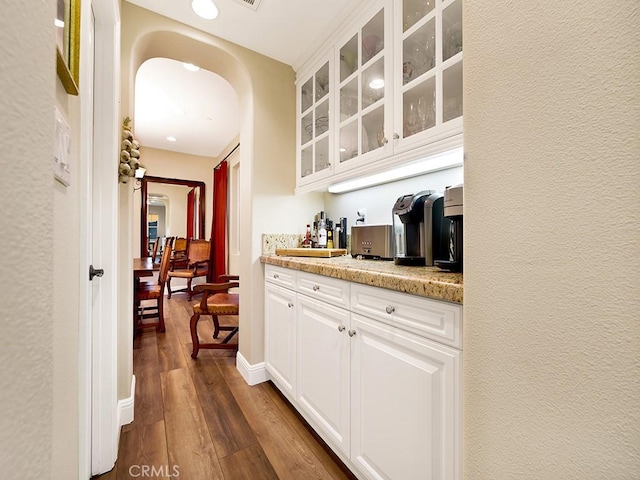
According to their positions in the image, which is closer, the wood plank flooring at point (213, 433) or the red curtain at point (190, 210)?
the wood plank flooring at point (213, 433)

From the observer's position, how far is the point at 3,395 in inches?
9.6

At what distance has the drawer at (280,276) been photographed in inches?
64.4

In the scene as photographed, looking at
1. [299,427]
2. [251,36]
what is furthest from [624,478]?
[251,36]

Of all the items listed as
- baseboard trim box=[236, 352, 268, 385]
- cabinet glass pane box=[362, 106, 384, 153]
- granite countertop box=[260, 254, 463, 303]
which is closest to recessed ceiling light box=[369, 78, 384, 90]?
cabinet glass pane box=[362, 106, 384, 153]

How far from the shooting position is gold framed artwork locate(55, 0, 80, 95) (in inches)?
22.6

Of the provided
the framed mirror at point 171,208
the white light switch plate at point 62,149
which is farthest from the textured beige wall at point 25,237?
the framed mirror at point 171,208

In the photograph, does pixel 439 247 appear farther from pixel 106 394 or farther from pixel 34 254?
pixel 106 394

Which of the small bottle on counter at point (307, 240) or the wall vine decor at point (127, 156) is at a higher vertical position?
the wall vine decor at point (127, 156)

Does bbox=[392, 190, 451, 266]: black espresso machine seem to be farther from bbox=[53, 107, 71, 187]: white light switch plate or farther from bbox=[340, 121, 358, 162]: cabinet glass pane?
bbox=[53, 107, 71, 187]: white light switch plate

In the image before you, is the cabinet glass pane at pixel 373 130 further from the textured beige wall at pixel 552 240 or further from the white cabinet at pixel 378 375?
the textured beige wall at pixel 552 240

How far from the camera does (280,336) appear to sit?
176cm

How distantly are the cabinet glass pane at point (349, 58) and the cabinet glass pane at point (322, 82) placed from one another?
0.50 feet

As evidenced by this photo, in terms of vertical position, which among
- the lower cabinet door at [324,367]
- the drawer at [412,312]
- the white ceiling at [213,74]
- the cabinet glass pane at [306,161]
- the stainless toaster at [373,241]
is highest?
the white ceiling at [213,74]

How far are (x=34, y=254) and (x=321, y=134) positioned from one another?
71.5 inches
